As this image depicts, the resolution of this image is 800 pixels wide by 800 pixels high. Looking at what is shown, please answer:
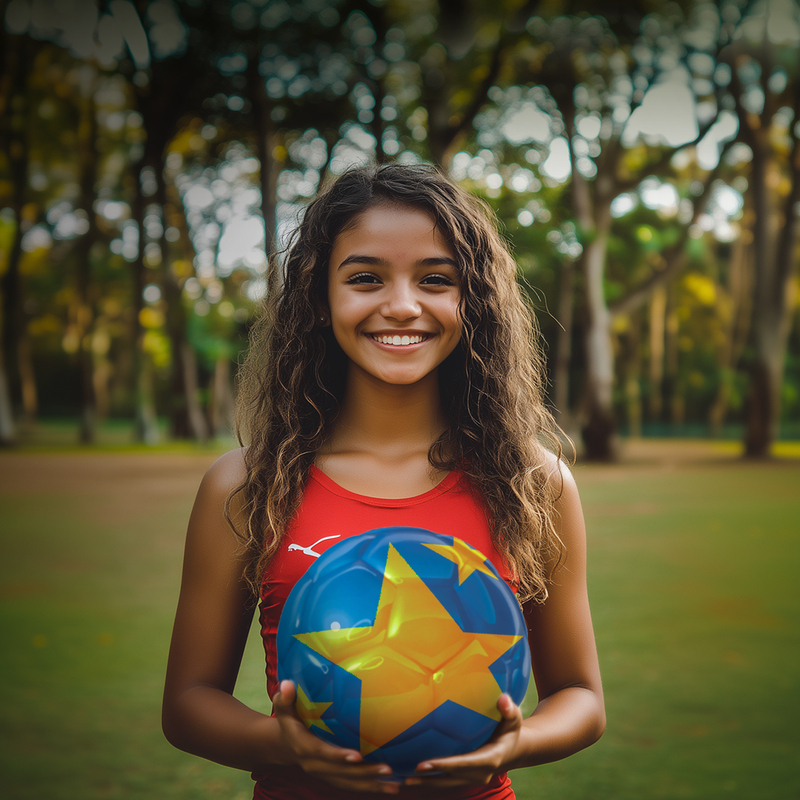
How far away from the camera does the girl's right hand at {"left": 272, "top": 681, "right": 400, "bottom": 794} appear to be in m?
1.38

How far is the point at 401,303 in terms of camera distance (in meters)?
1.67

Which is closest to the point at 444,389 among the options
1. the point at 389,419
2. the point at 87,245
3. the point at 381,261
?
the point at 389,419

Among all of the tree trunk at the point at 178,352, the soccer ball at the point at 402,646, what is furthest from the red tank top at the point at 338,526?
the tree trunk at the point at 178,352

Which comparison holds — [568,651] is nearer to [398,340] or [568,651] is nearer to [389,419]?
[389,419]

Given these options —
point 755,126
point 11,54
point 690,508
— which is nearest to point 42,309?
point 11,54

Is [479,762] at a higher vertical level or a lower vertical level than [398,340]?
lower

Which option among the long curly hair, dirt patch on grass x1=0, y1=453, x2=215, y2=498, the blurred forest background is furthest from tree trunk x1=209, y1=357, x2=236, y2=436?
the long curly hair

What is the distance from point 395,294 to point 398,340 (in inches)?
3.7

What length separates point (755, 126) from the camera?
19.3m

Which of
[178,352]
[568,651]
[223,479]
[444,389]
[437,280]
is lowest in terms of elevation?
[178,352]

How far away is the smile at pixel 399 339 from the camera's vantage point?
5.64 ft

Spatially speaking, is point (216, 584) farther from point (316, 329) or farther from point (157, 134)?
point (157, 134)

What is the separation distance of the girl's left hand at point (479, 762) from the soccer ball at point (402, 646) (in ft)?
0.07

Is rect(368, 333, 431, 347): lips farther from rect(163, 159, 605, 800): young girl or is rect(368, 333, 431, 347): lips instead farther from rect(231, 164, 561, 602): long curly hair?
rect(231, 164, 561, 602): long curly hair
